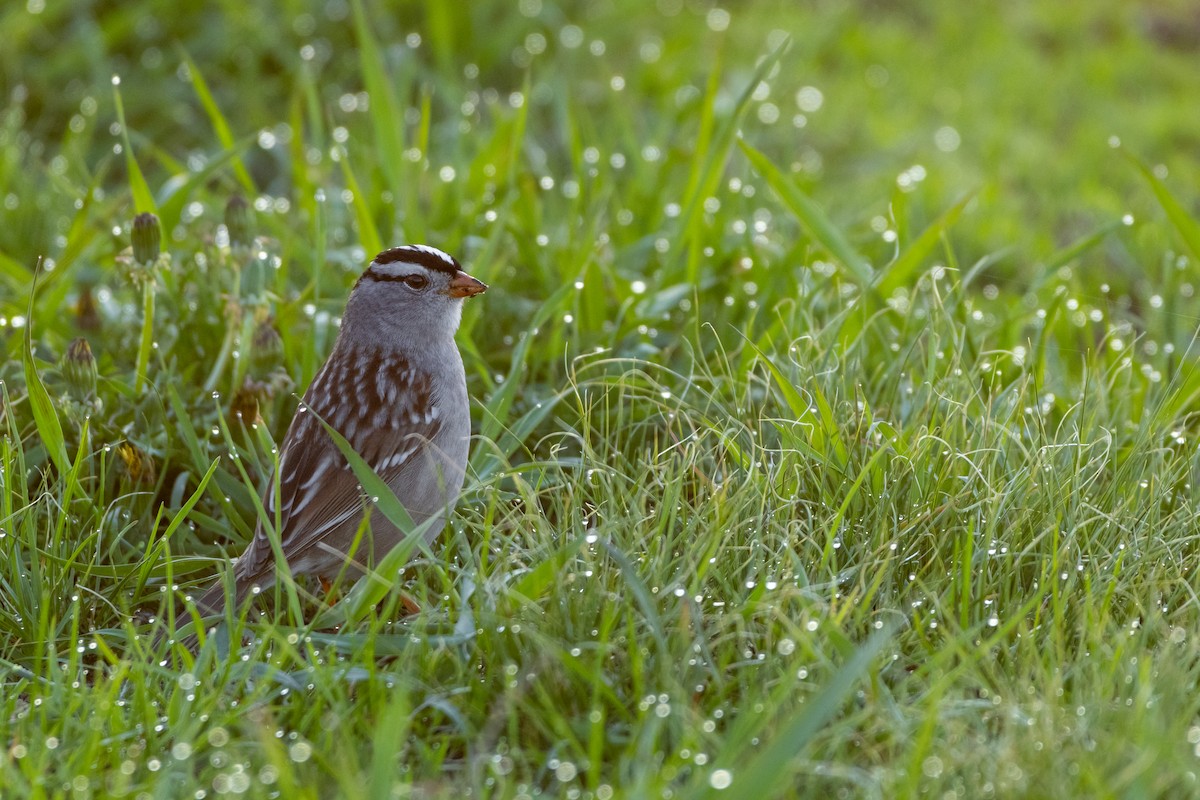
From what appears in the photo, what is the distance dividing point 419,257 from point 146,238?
712 millimetres

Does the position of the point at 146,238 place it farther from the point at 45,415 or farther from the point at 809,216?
the point at 809,216

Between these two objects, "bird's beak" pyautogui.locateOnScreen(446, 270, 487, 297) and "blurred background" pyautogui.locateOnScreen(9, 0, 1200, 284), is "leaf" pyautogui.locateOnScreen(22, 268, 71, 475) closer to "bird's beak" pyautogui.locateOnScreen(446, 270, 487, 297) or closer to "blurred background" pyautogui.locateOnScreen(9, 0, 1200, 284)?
"bird's beak" pyautogui.locateOnScreen(446, 270, 487, 297)

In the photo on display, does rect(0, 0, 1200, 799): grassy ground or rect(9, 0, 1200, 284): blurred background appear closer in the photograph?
rect(0, 0, 1200, 799): grassy ground

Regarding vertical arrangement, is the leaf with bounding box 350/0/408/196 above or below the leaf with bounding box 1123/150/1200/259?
above

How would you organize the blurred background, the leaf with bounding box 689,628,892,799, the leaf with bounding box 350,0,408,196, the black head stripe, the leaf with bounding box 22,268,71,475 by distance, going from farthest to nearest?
the blurred background
the leaf with bounding box 350,0,408,196
the black head stripe
the leaf with bounding box 22,268,71,475
the leaf with bounding box 689,628,892,799

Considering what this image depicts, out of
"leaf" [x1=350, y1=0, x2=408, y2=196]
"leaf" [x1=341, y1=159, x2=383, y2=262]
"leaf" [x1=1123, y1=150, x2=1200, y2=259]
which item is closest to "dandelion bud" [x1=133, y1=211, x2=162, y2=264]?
"leaf" [x1=341, y1=159, x2=383, y2=262]

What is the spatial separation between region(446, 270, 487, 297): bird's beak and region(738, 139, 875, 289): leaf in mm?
1006

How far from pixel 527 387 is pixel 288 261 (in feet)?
3.07

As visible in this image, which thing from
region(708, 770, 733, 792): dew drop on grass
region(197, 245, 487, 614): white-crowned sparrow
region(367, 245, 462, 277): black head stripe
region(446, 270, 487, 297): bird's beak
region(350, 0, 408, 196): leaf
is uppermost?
region(350, 0, 408, 196): leaf

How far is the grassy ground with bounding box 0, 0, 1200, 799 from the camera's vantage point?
2422mm

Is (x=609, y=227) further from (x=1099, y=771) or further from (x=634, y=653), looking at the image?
(x=1099, y=771)

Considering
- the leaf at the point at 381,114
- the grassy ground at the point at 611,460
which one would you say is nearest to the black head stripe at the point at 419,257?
the grassy ground at the point at 611,460

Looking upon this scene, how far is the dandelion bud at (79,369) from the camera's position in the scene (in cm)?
322

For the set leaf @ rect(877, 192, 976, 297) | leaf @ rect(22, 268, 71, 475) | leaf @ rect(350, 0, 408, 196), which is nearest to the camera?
leaf @ rect(22, 268, 71, 475)
